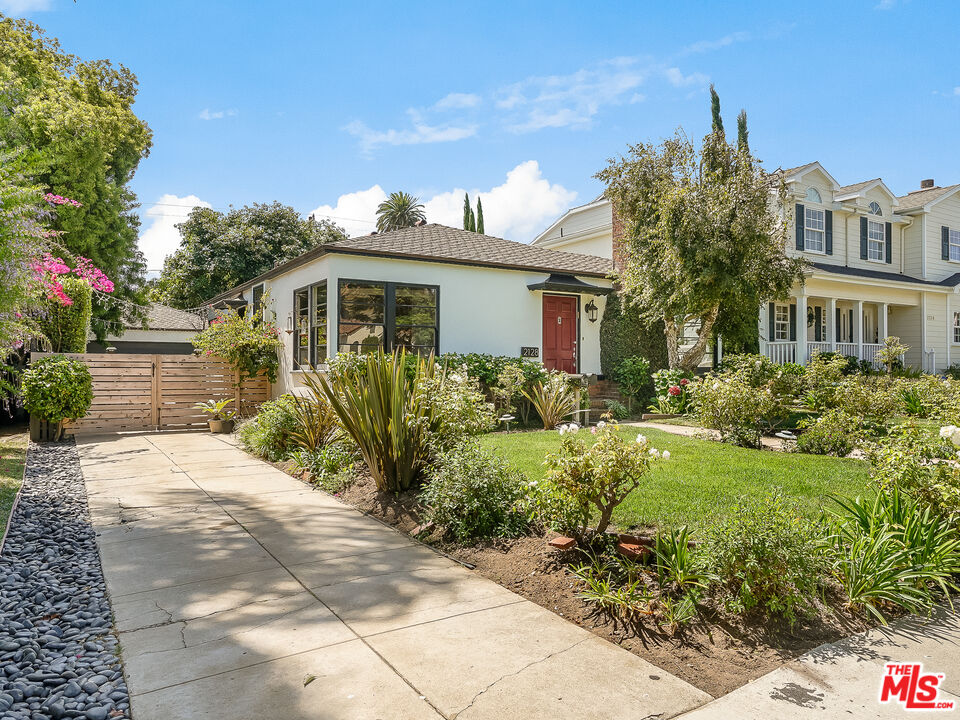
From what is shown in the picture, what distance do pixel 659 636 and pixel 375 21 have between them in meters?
9.58

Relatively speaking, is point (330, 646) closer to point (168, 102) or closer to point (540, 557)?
point (540, 557)

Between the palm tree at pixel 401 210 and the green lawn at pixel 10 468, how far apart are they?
119 feet

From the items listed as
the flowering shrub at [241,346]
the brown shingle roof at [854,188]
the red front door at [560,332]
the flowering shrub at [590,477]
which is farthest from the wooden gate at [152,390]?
the brown shingle roof at [854,188]

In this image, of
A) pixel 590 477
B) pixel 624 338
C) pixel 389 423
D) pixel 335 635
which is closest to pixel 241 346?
pixel 389 423

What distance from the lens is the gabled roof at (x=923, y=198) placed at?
2111cm

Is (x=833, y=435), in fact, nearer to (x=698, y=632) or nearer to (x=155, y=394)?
(x=698, y=632)

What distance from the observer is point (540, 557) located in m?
4.16

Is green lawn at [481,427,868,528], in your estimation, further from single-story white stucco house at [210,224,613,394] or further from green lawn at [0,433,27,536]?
Answer: single-story white stucco house at [210,224,613,394]

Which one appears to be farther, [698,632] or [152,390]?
[152,390]

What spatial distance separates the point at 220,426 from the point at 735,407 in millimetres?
9980

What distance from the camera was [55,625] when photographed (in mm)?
3291

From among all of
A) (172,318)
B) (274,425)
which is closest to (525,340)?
(274,425)

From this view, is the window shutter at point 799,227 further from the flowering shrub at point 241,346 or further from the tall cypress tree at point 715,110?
the flowering shrub at point 241,346

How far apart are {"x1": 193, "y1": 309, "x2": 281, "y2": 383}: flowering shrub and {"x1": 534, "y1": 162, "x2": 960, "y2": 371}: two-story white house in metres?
11.2
